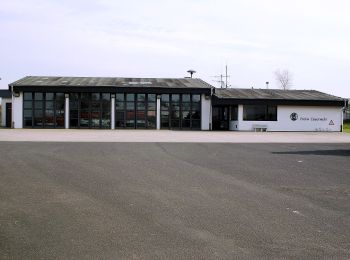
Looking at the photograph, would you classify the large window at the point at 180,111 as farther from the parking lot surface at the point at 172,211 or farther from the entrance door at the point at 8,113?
the parking lot surface at the point at 172,211

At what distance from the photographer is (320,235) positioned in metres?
6.09

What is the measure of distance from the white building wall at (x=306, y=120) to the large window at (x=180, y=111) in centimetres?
362

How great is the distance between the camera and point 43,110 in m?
41.6

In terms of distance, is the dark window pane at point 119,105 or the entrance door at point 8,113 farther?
→ the entrance door at point 8,113

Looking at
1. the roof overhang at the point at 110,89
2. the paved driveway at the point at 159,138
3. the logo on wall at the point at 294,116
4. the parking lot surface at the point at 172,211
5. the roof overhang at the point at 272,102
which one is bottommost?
the parking lot surface at the point at 172,211

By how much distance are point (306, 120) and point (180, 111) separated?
Answer: 10.2 m

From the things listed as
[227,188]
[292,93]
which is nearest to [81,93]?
[292,93]

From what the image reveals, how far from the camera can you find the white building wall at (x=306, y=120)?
1662 inches

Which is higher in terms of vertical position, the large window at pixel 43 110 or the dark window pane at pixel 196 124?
the large window at pixel 43 110

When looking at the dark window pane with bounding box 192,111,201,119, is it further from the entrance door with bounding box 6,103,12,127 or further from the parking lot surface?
the parking lot surface

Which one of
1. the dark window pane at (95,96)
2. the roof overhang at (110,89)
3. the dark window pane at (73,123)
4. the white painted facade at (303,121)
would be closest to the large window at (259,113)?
the white painted facade at (303,121)

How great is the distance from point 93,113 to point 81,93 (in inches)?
72.7

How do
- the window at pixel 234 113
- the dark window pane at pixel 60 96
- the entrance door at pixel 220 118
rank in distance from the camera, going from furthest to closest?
the entrance door at pixel 220 118
the window at pixel 234 113
the dark window pane at pixel 60 96

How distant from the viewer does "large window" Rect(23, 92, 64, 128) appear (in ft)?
137
